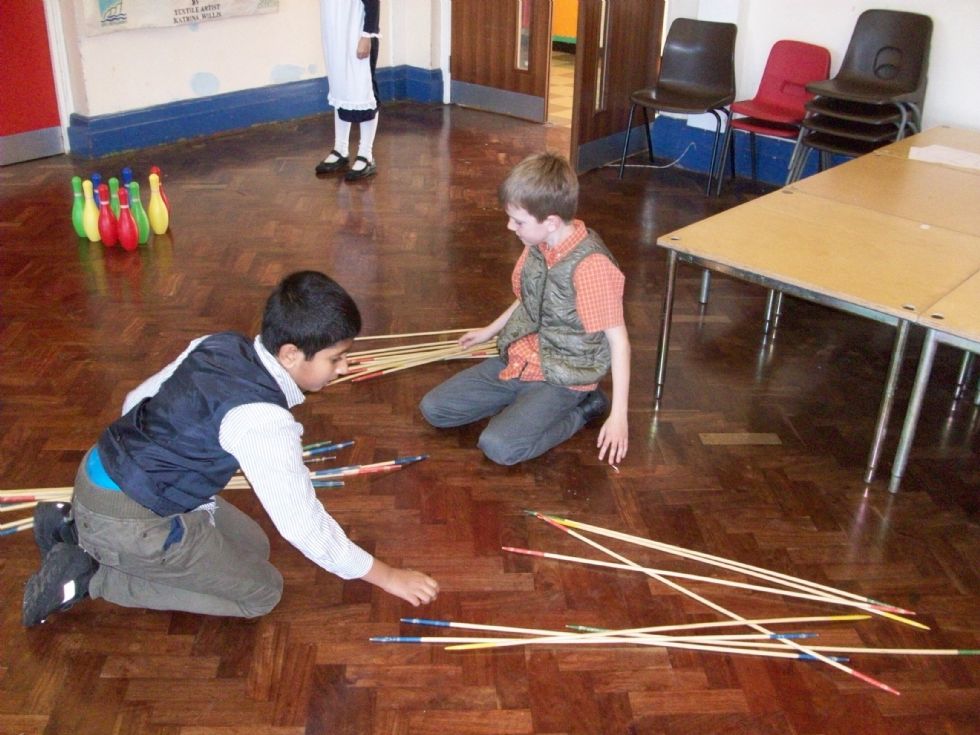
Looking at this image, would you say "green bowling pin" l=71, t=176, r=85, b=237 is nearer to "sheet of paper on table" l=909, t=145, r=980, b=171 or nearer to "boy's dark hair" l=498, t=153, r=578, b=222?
"boy's dark hair" l=498, t=153, r=578, b=222

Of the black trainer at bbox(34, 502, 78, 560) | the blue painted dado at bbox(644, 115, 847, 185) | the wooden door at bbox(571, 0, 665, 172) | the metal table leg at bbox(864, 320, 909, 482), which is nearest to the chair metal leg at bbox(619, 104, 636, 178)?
the wooden door at bbox(571, 0, 665, 172)

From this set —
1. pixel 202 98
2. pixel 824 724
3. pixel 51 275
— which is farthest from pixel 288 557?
pixel 202 98

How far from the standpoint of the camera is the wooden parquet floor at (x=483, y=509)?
2324 mm

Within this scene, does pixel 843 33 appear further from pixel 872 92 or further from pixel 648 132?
pixel 648 132

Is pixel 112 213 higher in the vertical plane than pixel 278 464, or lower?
lower

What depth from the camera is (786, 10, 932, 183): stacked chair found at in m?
5.27

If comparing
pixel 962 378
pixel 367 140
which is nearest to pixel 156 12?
pixel 367 140

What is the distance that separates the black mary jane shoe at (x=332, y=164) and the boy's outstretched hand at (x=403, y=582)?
4.02 m

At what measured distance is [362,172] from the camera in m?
6.01

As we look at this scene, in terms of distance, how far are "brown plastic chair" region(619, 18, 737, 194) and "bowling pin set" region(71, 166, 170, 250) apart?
9.34 ft

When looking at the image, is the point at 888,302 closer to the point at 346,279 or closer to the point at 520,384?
the point at 520,384

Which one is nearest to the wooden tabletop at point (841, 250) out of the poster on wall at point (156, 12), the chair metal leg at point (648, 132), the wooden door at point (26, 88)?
the chair metal leg at point (648, 132)

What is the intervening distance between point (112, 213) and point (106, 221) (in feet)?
0.17

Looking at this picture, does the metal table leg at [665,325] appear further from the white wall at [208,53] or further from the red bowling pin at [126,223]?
the white wall at [208,53]
